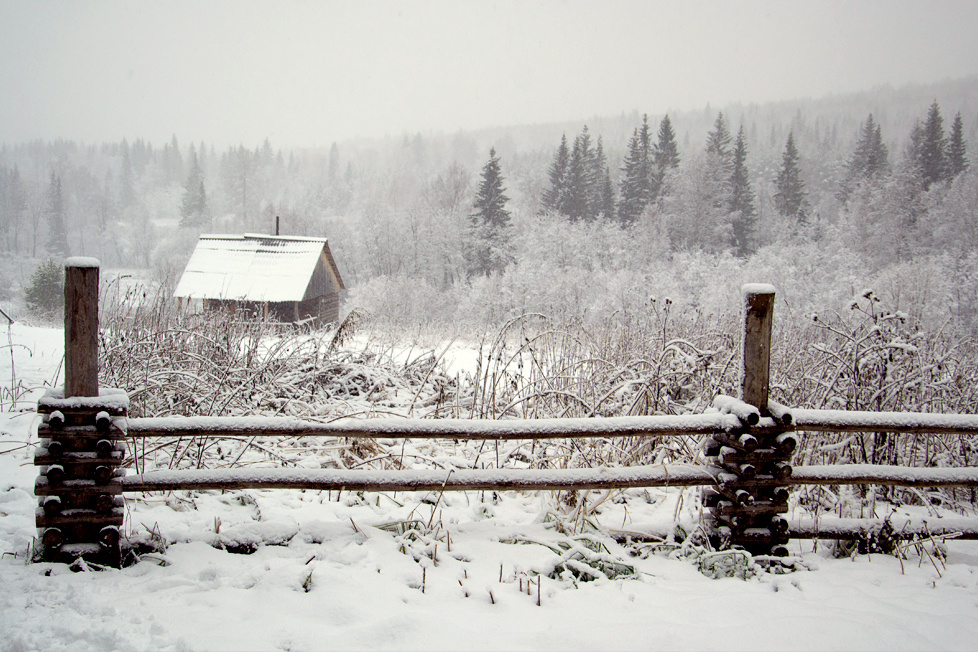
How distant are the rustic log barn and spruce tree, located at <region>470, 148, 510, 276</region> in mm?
18812

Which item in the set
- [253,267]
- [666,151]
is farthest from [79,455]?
[666,151]

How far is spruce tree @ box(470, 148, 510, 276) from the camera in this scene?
148 feet

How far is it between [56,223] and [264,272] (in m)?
58.1

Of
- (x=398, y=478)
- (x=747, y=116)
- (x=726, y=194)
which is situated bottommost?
(x=398, y=478)

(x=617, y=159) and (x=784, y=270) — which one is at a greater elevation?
(x=617, y=159)

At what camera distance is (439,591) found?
Result: 9.38 ft

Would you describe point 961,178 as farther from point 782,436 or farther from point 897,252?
point 782,436

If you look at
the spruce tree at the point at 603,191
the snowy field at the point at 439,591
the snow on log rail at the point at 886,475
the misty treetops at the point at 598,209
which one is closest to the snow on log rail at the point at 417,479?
the snowy field at the point at 439,591

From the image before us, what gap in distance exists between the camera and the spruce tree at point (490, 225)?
4503 centimetres

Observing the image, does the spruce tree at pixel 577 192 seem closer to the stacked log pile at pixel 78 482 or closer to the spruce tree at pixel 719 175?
→ the spruce tree at pixel 719 175

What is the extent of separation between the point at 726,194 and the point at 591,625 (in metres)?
46.3

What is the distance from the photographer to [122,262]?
2943 inches

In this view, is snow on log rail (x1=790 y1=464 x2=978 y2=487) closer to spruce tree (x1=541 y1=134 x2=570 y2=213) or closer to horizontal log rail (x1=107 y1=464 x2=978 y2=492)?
horizontal log rail (x1=107 y1=464 x2=978 y2=492)

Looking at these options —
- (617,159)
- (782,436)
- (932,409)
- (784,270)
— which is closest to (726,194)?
(784,270)
